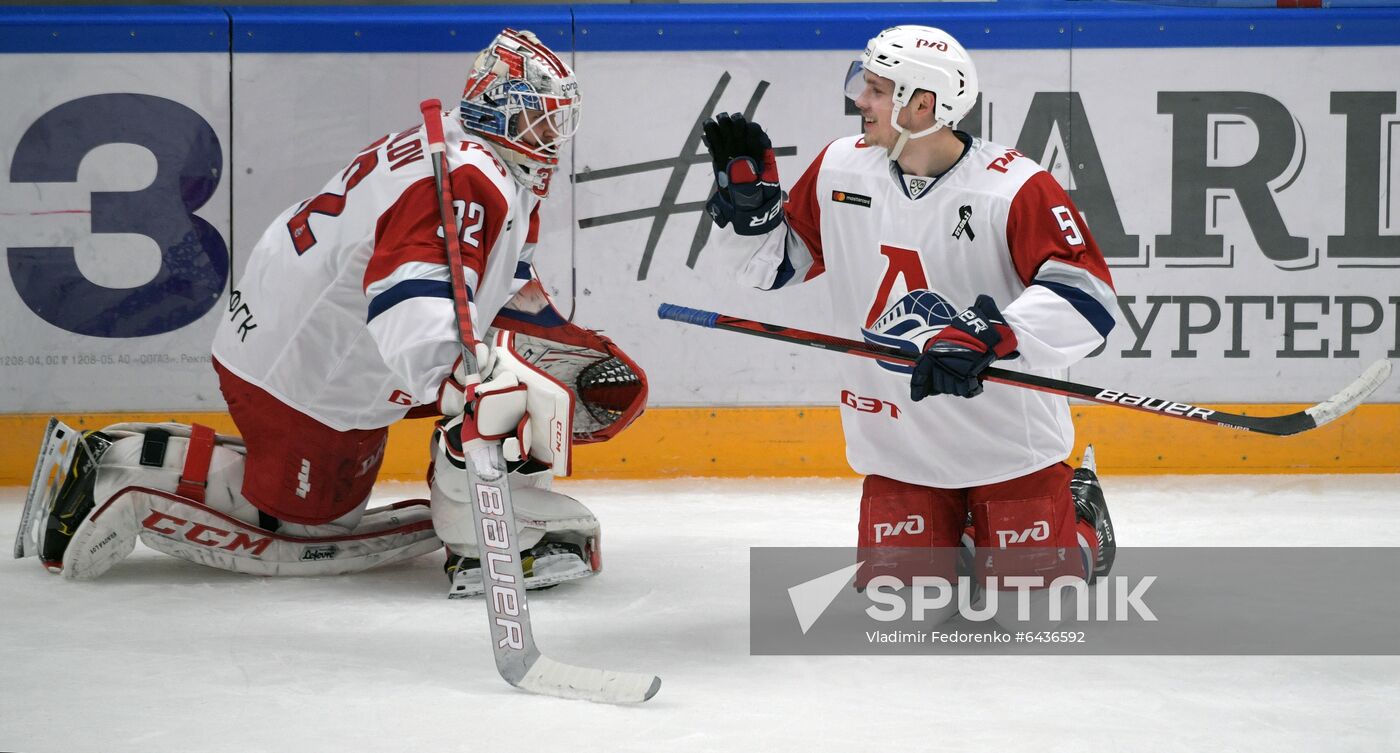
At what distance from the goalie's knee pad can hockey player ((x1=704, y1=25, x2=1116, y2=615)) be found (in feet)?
2.09

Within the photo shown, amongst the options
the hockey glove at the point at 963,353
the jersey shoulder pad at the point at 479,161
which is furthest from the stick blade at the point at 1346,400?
the jersey shoulder pad at the point at 479,161

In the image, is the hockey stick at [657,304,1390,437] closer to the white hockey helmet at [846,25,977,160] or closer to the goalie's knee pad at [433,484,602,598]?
the white hockey helmet at [846,25,977,160]

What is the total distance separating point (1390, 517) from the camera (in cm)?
390

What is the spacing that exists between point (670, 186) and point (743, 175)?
1687 millimetres

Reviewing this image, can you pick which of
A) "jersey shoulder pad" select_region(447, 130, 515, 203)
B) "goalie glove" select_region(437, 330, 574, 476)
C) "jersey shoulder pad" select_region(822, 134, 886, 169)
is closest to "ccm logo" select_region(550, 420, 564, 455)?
"goalie glove" select_region(437, 330, 574, 476)

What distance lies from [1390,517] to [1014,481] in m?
1.67

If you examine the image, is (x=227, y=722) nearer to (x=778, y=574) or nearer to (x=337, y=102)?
(x=778, y=574)

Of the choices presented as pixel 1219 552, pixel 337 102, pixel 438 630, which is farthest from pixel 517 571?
pixel 337 102

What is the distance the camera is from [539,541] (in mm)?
3117

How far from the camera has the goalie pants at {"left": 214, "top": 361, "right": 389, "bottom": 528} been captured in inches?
121

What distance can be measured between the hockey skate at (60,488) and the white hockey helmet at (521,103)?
1108 millimetres

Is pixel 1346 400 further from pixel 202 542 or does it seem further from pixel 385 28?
pixel 385 28

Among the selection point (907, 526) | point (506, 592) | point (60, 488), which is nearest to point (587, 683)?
point (506, 592)

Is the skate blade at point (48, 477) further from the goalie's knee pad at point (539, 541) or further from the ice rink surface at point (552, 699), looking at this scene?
the goalie's knee pad at point (539, 541)
